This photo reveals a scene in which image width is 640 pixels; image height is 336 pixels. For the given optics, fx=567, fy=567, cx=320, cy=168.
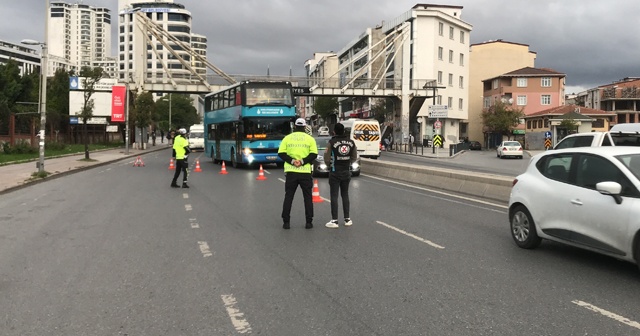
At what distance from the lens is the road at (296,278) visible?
4.75m

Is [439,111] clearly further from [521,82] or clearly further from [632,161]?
[632,161]

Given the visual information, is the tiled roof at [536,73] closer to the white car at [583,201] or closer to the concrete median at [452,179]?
the concrete median at [452,179]

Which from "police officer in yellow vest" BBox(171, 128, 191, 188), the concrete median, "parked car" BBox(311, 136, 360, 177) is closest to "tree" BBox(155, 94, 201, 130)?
"parked car" BBox(311, 136, 360, 177)

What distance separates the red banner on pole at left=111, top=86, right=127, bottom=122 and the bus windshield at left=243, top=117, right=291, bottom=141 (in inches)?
962

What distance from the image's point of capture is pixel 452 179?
688 inches

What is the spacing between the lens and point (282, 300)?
5395 millimetres

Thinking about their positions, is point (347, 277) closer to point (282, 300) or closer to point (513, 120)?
point (282, 300)

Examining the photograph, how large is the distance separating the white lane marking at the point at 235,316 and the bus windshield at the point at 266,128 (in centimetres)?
2120

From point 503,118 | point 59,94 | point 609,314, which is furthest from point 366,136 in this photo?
point 59,94

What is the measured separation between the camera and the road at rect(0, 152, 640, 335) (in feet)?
15.6

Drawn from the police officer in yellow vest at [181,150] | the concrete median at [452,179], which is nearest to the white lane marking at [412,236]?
the concrete median at [452,179]

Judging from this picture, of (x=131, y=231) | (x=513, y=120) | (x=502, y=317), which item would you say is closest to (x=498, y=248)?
(x=502, y=317)

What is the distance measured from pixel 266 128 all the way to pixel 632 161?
21.0 metres

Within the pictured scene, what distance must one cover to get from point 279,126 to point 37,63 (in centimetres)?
14970
